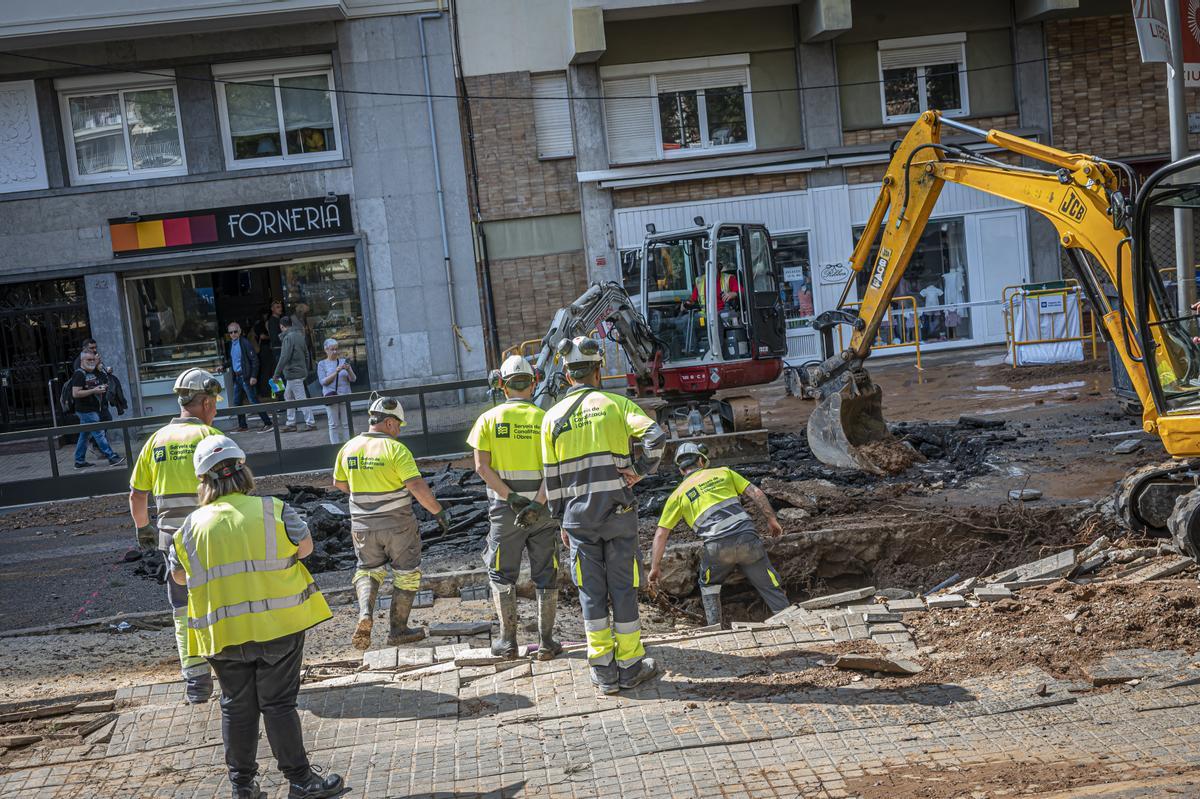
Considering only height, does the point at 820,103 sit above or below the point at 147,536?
above

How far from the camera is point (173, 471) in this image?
729cm

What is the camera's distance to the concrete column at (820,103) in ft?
76.0

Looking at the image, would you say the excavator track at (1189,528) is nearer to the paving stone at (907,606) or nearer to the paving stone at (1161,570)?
the paving stone at (1161,570)

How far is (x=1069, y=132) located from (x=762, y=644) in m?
19.8

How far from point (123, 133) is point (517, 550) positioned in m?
17.8

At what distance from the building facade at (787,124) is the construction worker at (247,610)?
17533 mm

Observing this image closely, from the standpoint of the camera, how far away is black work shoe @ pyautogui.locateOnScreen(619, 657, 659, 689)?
6773mm

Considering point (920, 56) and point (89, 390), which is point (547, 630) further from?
point (920, 56)

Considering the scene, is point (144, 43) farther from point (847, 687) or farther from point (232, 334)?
point (847, 687)

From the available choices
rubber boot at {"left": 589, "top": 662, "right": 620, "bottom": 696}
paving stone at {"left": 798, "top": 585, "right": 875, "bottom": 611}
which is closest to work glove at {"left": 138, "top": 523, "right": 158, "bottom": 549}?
rubber boot at {"left": 589, "top": 662, "right": 620, "bottom": 696}

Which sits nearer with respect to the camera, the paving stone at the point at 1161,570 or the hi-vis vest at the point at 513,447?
the hi-vis vest at the point at 513,447

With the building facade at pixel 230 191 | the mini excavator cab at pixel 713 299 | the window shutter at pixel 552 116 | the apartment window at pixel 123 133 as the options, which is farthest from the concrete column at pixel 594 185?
the apartment window at pixel 123 133

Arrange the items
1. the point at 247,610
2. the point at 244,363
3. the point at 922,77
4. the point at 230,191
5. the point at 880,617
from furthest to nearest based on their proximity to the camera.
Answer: the point at 922,77
the point at 230,191
the point at 244,363
the point at 880,617
the point at 247,610

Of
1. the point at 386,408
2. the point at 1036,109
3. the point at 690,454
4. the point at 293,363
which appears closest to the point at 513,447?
the point at 386,408
